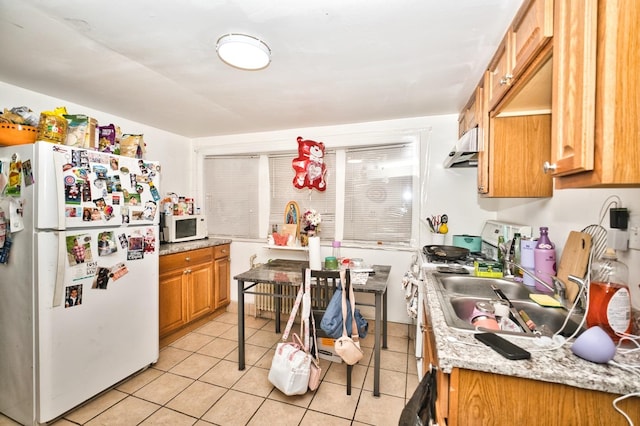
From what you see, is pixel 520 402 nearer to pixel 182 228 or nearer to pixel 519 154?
pixel 519 154

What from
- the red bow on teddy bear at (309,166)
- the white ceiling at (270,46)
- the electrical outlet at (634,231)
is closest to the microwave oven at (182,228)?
the white ceiling at (270,46)

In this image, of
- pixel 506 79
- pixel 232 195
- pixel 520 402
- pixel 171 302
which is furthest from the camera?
pixel 232 195

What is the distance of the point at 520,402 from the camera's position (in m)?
0.80

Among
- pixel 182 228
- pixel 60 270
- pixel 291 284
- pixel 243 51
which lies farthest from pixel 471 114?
pixel 182 228

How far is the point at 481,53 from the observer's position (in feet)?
5.37

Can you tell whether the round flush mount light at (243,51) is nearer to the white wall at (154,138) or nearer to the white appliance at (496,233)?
the white wall at (154,138)

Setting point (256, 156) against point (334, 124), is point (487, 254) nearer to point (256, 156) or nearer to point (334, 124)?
point (334, 124)

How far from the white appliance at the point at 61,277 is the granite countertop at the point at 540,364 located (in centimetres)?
206

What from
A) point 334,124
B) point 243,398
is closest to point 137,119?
point 334,124

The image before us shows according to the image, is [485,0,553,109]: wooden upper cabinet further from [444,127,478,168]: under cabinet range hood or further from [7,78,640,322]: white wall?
[7,78,640,322]: white wall

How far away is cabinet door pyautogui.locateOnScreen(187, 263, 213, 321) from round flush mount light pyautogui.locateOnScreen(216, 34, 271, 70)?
2119mm

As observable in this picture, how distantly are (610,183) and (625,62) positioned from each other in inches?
11.8

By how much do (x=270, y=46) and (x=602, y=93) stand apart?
4.87 ft

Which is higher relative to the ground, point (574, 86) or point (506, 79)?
point (506, 79)
